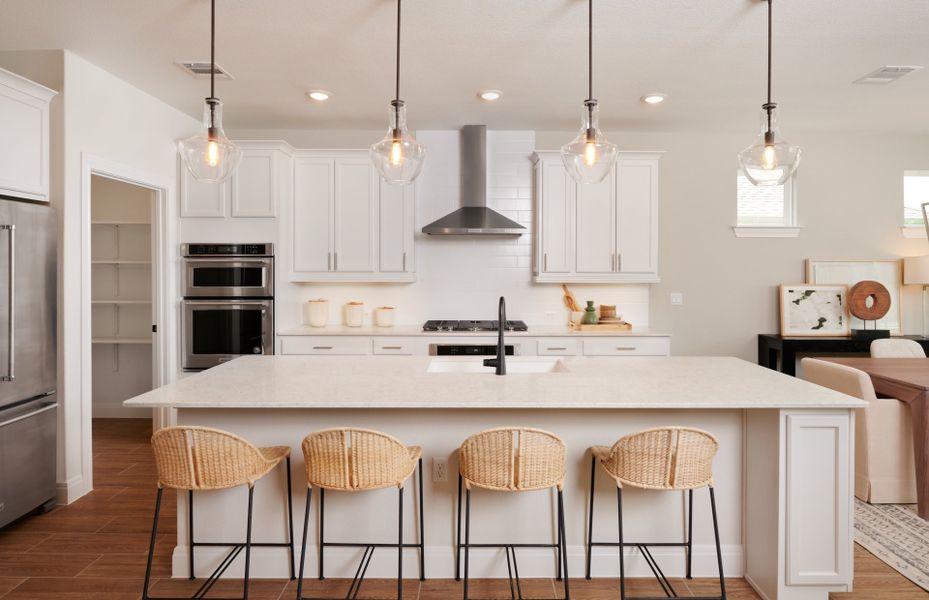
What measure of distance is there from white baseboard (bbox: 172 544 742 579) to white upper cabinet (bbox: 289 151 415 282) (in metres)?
2.72

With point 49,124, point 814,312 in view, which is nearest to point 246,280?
point 49,124

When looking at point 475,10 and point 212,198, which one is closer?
point 475,10

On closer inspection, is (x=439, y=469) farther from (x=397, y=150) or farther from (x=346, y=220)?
(x=346, y=220)

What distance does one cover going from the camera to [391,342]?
4.65 meters

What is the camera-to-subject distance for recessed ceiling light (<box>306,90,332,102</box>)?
413cm

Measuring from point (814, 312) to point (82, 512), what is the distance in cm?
575

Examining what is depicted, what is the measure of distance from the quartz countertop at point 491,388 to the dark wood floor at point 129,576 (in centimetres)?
86

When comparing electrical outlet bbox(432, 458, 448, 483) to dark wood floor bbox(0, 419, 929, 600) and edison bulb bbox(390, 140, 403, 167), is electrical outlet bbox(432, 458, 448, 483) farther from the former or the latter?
edison bulb bbox(390, 140, 403, 167)

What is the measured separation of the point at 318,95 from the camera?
4.17 m

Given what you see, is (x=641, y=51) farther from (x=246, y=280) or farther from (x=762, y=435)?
(x=246, y=280)

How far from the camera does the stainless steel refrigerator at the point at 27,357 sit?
293cm

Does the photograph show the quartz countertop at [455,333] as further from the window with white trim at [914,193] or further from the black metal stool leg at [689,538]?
the window with white trim at [914,193]

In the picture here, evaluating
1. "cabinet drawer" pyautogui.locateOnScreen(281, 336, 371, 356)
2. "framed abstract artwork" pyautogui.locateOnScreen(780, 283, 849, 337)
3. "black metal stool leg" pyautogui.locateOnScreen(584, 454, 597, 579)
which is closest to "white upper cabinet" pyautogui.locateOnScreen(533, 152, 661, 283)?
"framed abstract artwork" pyautogui.locateOnScreen(780, 283, 849, 337)

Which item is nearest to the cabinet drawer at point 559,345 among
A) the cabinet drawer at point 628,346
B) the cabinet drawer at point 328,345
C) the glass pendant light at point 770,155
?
the cabinet drawer at point 628,346
